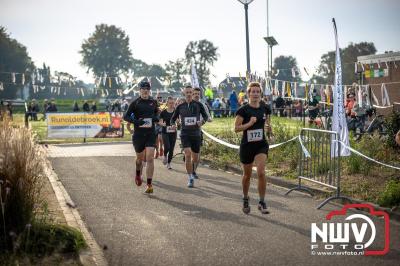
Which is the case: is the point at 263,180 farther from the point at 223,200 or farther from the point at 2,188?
the point at 2,188

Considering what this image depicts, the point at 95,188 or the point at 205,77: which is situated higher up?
the point at 205,77

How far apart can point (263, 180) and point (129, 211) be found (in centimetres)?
233

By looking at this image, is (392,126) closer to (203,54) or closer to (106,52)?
(203,54)

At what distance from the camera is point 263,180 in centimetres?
820

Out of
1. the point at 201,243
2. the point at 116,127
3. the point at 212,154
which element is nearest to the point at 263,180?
the point at 201,243

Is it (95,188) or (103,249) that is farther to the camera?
(95,188)

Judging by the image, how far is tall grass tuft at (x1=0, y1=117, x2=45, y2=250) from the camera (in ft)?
18.7

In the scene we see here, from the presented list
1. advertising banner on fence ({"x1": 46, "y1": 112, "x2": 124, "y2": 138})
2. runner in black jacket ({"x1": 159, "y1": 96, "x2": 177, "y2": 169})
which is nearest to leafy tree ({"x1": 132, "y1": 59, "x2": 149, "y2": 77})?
advertising banner on fence ({"x1": 46, "y1": 112, "x2": 124, "y2": 138})

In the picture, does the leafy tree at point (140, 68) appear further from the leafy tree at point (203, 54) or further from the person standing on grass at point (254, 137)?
the person standing on grass at point (254, 137)

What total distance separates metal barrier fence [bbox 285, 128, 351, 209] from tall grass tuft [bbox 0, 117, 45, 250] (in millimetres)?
5177

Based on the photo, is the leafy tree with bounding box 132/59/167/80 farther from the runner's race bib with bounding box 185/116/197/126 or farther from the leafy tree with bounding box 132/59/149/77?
the runner's race bib with bounding box 185/116/197/126

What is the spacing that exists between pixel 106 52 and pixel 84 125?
104 m

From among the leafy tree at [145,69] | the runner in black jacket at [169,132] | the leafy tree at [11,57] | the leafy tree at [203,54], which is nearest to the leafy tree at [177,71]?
the leafy tree at [203,54]

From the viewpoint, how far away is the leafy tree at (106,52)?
126 metres
